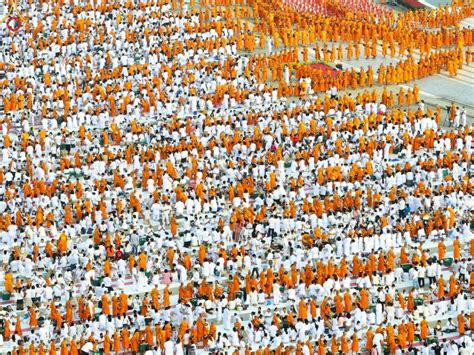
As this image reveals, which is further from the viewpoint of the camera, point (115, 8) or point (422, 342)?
point (115, 8)

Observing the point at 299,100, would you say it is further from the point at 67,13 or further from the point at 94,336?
the point at 94,336

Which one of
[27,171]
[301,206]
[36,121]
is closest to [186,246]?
[301,206]

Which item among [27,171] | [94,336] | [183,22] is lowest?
[94,336]

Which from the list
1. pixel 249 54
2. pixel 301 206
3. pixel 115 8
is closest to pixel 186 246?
pixel 301 206

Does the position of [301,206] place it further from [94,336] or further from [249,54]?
[249,54]

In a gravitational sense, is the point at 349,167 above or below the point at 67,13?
below

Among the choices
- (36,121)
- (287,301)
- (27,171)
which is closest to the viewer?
(287,301)

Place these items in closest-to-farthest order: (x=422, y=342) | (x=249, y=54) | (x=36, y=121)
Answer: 1. (x=422, y=342)
2. (x=36, y=121)
3. (x=249, y=54)
